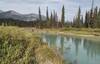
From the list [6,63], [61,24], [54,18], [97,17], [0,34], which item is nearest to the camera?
[6,63]

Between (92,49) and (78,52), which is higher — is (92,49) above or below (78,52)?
below

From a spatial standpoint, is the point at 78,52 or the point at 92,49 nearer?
the point at 78,52

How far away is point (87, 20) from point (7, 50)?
99.8 meters

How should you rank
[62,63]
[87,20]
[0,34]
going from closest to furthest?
[0,34] → [62,63] → [87,20]

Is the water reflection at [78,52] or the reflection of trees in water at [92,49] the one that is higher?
the water reflection at [78,52]

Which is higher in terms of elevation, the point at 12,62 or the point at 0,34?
the point at 0,34

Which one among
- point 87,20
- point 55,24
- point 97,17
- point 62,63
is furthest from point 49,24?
point 62,63

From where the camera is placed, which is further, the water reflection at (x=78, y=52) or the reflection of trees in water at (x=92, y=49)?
the reflection of trees in water at (x=92, y=49)

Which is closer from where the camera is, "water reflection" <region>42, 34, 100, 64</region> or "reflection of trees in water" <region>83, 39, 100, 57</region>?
"water reflection" <region>42, 34, 100, 64</region>

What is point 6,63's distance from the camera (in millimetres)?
9023

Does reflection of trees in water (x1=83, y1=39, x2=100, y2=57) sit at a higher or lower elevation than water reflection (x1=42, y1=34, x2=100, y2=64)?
lower

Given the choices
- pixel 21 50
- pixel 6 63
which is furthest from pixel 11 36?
pixel 6 63

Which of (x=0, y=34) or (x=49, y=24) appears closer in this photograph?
(x=0, y=34)

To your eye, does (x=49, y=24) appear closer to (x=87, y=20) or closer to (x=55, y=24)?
(x=55, y=24)
